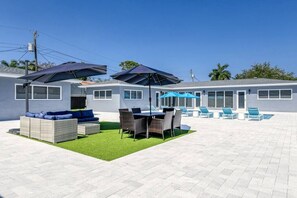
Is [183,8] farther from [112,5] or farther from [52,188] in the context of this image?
[52,188]

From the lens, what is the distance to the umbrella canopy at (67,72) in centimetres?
699

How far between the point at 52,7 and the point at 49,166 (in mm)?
17851

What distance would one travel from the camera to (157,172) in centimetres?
398

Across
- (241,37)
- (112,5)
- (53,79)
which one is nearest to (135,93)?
(112,5)

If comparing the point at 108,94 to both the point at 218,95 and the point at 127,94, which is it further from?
the point at 218,95

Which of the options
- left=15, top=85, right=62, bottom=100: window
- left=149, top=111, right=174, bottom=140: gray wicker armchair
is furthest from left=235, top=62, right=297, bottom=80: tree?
left=149, top=111, right=174, bottom=140: gray wicker armchair

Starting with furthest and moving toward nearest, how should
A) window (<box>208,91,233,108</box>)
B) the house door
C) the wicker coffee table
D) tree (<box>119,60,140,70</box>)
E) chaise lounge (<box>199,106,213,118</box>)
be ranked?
1. tree (<box>119,60,140,70</box>)
2. window (<box>208,91,233,108</box>)
3. the house door
4. chaise lounge (<box>199,106,213,118</box>)
5. the wicker coffee table

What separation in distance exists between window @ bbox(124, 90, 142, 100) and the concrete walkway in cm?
1582

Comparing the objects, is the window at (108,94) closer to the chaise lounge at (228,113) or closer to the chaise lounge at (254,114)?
the chaise lounge at (228,113)

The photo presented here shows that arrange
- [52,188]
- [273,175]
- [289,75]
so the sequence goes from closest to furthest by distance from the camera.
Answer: [52,188] → [273,175] → [289,75]

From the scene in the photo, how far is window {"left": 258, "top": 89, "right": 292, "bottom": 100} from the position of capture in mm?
19328

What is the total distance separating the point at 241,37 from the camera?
25453mm

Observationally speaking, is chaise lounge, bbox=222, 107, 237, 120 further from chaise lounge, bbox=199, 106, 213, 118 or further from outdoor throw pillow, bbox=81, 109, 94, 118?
outdoor throw pillow, bbox=81, 109, 94, 118

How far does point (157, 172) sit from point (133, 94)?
19.0 meters
